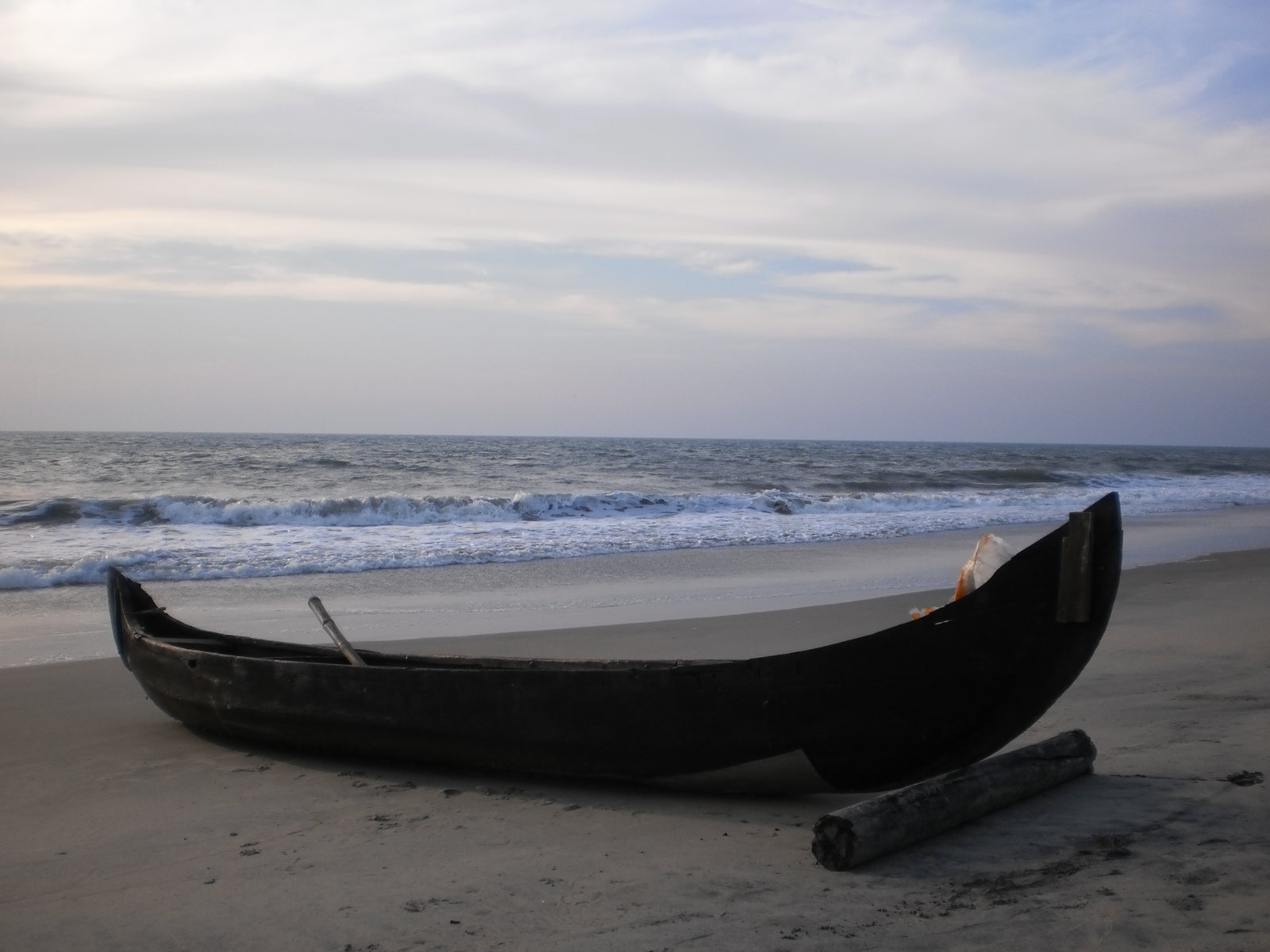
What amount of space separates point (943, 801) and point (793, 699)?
0.63 m

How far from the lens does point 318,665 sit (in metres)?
4.70

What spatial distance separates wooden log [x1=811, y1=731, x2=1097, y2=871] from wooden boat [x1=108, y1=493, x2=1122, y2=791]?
15cm

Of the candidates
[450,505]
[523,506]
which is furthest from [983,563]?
[523,506]

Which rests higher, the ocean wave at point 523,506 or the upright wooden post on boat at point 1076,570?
the upright wooden post on boat at point 1076,570

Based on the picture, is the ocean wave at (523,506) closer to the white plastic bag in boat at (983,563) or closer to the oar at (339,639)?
the oar at (339,639)

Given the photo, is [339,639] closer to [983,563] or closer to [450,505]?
[983,563]

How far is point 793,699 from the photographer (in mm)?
3811

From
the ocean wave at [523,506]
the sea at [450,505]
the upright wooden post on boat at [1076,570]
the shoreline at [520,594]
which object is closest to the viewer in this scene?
the upright wooden post on boat at [1076,570]

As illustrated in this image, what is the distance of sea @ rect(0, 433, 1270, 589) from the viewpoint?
12875 mm

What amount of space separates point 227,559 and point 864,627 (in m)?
7.70

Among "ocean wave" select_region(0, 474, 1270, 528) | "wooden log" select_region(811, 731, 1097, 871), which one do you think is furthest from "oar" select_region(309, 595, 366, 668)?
"ocean wave" select_region(0, 474, 1270, 528)

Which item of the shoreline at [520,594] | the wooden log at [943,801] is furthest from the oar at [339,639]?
the wooden log at [943,801]

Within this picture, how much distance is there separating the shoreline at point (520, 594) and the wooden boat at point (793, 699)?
317cm

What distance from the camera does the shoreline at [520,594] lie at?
821 cm
